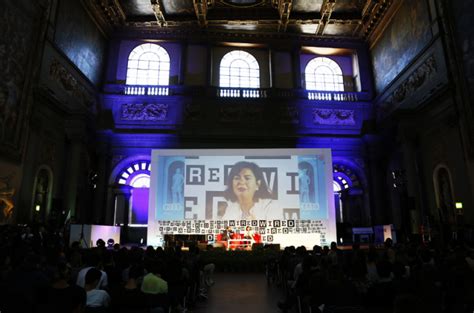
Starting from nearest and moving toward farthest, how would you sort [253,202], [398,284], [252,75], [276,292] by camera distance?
[398,284] → [276,292] → [253,202] → [252,75]

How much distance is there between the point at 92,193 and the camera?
1652 centimetres

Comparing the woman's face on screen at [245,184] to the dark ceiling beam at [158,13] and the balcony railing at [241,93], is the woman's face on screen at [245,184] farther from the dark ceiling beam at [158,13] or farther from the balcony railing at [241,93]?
the dark ceiling beam at [158,13]

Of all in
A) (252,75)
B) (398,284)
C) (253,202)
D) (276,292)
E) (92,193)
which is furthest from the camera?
(252,75)

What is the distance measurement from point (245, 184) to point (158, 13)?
10.2 m

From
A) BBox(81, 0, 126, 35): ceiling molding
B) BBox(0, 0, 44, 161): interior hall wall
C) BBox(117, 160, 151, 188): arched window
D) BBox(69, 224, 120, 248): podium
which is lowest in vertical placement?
BBox(69, 224, 120, 248): podium

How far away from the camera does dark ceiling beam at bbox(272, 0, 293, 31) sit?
55.7ft

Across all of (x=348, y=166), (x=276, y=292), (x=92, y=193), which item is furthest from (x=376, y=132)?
(x=92, y=193)

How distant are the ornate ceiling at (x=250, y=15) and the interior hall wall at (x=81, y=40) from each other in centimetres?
99

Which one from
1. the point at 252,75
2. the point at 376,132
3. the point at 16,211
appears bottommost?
the point at 16,211

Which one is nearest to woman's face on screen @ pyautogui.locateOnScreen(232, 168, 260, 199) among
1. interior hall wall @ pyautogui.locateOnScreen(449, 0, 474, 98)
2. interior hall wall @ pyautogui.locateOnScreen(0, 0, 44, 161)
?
interior hall wall @ pyautogui.locateOnScreen(0, 0, 44, 161)

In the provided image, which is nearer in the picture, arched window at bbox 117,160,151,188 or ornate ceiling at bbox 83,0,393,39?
ornate ceiling at bbox 83,0,393,39

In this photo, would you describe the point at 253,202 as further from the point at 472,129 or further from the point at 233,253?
the point at 472,129

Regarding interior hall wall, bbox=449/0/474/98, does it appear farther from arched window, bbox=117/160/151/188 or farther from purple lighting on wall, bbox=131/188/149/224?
purple lighting on wall, bbox=131/188/149/224

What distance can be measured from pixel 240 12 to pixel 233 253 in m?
13.1
